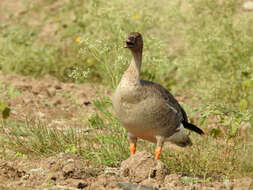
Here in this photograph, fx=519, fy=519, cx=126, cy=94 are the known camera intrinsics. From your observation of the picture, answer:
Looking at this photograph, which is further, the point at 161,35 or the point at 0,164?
the point at 161,35

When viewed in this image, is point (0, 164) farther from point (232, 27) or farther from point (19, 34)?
point (19, 34)

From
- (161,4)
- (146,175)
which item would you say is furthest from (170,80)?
(146,175)

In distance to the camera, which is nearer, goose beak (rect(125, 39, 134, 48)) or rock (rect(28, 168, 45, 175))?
rock (rect(28, 168, 45, 175))

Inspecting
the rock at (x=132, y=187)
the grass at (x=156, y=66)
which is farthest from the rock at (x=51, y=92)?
the rock at (x=132, y=187)

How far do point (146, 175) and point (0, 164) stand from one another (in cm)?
132

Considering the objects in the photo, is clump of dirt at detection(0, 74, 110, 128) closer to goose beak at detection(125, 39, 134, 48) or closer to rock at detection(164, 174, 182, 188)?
goose beak at detection(125, 39, 134, 48)

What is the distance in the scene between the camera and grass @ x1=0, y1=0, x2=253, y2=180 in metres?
5.45

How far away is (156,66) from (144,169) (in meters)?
2.73

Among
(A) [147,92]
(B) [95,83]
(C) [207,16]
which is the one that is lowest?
(B) [95,83]

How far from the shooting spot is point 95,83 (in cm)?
939

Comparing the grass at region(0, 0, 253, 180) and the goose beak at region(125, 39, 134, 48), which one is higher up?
the goose beak at region(125, 39, 134, 48)

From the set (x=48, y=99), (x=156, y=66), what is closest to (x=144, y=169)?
(x=156, y=66)

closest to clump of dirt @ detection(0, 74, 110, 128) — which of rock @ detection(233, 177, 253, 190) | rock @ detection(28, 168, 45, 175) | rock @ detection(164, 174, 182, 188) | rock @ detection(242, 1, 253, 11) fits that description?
Answer: rock @ detection(28, 168, 45, 175)

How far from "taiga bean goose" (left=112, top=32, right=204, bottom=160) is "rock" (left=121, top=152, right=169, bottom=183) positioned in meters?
0.49
